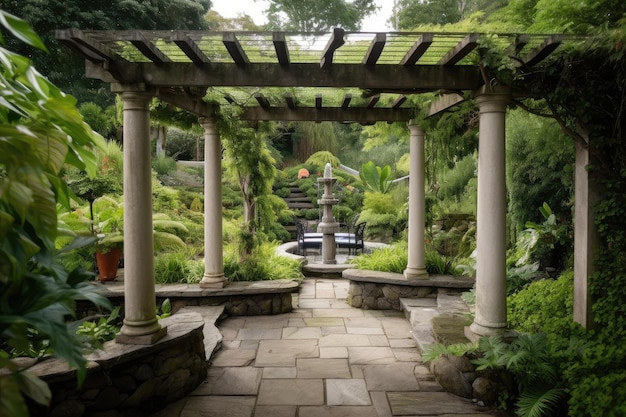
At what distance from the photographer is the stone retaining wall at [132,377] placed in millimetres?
3004

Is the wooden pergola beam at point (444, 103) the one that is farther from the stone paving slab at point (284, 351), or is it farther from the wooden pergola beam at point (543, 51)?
the stone paving slab at point (284, 351)

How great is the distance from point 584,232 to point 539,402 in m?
1.61

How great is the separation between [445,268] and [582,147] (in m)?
3.18

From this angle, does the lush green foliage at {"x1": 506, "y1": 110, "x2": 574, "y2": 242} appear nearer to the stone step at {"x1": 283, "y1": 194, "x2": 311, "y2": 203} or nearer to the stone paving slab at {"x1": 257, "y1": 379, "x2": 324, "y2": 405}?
the stone paving slab at {"x1": 257, "y1": 379, "x2": 324, "y2": 405}

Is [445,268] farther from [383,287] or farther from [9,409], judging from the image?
[9,409]

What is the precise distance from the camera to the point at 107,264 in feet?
20.4

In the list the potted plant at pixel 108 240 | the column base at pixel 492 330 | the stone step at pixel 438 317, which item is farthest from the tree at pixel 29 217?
the potted plant at pixel 108 240

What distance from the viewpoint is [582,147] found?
13.0ft

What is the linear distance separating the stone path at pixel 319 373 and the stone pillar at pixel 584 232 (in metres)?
1.37

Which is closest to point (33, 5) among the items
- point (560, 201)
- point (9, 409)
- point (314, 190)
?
point (314, 190)

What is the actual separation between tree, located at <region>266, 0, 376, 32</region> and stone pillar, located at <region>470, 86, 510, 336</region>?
658 inches

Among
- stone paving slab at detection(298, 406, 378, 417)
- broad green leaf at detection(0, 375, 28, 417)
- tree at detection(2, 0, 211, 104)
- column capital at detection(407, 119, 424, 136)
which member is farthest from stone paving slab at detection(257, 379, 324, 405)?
tree at detection(2, 0, 211, 104)

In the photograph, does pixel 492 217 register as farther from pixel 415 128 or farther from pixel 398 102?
pixel 415 128

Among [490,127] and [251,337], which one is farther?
[251,337]
